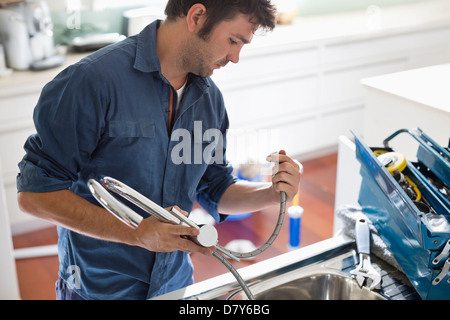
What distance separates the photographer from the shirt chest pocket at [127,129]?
1157 mm

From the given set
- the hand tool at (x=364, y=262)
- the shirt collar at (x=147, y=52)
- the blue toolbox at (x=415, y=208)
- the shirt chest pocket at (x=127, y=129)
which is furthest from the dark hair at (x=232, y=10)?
the hand tool at (x=364, y=262)

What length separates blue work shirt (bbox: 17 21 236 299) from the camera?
1.09 m

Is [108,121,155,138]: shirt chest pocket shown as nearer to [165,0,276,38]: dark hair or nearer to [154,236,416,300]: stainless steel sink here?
[165,0,276,38]: dark hair

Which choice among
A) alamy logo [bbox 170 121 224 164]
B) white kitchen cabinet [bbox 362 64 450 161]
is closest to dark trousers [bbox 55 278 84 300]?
alamy logo [bbox 170 121 224 164]

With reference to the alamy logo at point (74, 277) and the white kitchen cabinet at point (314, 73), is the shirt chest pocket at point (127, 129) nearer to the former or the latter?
the alamy logo at point (74, 277)

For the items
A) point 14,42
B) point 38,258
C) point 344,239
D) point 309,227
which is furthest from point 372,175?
point 14,42

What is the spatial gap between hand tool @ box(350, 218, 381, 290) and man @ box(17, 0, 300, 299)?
→ 215 millimetres

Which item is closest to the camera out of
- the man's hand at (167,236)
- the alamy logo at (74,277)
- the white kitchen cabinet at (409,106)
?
the man's hand at (167,236)

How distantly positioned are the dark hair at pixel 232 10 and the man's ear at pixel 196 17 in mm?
10

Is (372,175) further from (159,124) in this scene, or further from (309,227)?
(309,227)

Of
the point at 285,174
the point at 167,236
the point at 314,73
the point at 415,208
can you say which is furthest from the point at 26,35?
the point at 415,208

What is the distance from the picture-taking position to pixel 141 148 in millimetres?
1190

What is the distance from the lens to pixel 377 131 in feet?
6.70

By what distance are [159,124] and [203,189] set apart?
11.3 inches
